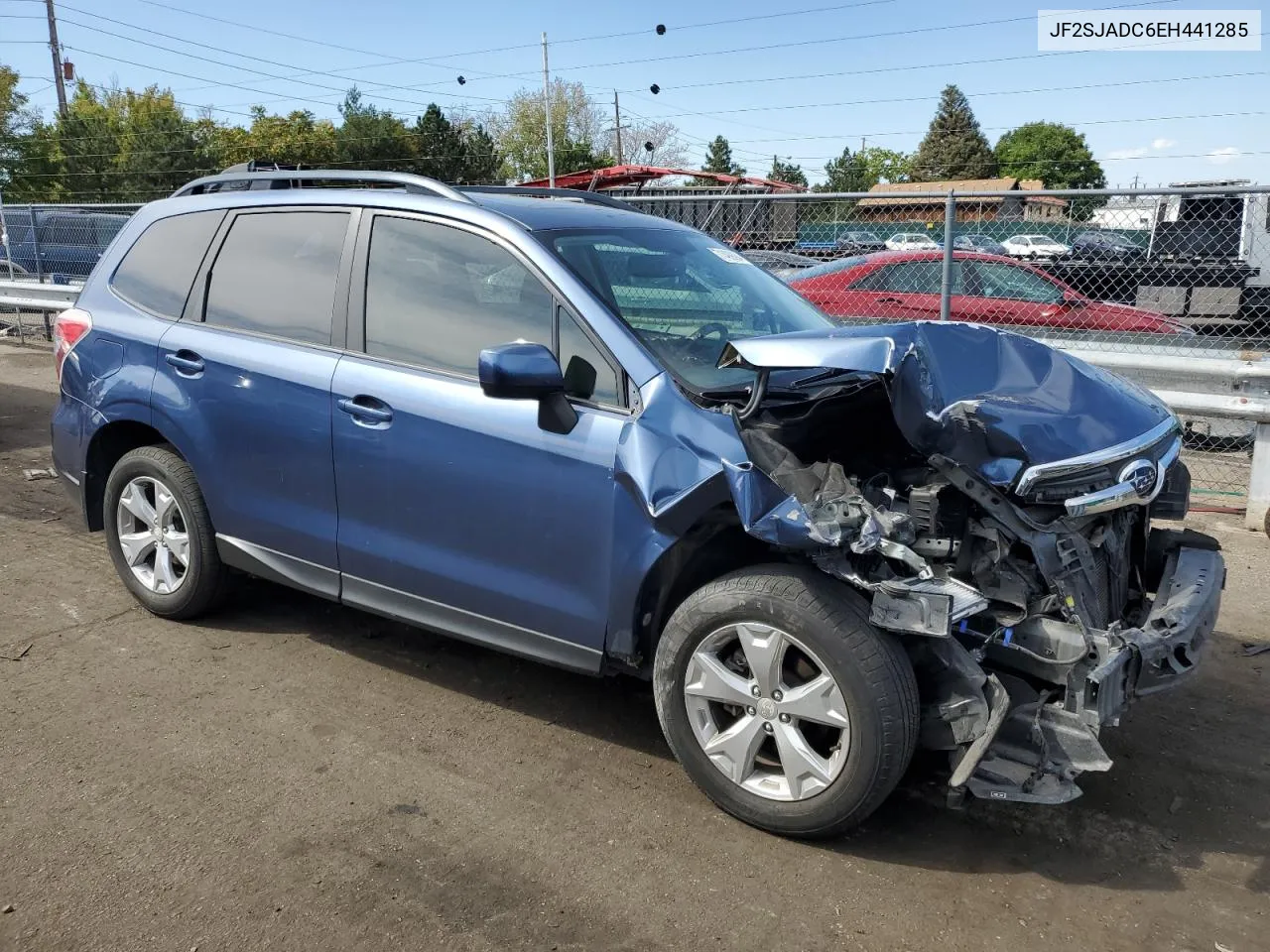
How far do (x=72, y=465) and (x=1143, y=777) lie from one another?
15.3 ft

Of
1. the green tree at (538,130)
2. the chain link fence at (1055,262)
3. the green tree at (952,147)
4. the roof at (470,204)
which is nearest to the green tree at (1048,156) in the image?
the green tree at (952,147)

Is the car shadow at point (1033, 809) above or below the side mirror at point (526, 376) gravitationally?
below

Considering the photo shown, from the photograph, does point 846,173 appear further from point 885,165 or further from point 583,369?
point 583,369

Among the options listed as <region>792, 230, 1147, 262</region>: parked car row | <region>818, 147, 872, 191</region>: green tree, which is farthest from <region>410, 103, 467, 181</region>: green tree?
<region>792, 230, 1147, 262</region>: parked car row

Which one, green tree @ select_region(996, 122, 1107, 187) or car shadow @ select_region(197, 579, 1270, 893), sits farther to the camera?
green tree @ select_region(996, 122, 1107, 187)

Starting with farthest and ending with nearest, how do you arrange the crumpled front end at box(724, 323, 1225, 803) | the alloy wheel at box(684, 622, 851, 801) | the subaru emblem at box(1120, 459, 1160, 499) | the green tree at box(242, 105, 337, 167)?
the green tree at box(242, 105, 337, 167), the subaru emblem at box(1120, 459, 1160, 499), the alloy wheel at box(684, 622, 851, 801), the crumpled front end at box(724, 323, 1225, 803)

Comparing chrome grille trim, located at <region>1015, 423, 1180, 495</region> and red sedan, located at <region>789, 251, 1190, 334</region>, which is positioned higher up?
red sedan, located at <region>789, 251, 1190, 334</region>

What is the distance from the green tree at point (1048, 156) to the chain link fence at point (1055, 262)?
88967 mm

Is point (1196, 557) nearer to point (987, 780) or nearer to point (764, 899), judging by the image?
point (987, 780)

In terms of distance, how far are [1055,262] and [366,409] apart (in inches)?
249

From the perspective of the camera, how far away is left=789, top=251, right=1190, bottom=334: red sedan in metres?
7.99

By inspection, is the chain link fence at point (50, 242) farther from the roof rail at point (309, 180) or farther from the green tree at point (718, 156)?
the green tree at point (718, 156)

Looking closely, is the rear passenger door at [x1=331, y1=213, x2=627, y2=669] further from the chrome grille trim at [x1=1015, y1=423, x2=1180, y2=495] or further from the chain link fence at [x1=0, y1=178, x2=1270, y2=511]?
the chain link fence at [x1=0, y1=178, x2=1270, y2=511]

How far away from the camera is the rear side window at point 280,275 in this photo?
13.2ft
